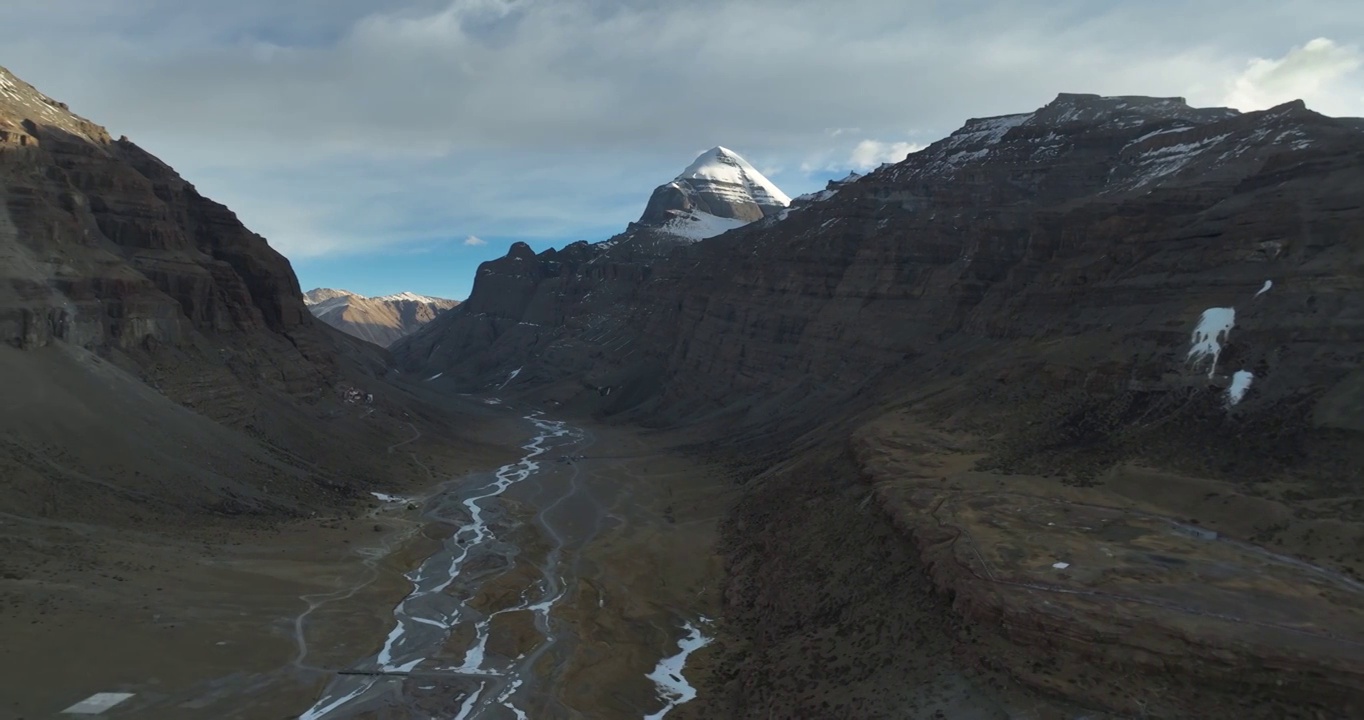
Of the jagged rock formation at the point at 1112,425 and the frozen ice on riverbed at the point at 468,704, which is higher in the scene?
the jagged rock formation at the point at 1112,425

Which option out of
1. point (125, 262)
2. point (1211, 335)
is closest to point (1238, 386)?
point (1211, 335)

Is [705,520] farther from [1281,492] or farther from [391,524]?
[1281,492]

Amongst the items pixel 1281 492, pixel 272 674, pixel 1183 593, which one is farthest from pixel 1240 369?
pixel 272 674

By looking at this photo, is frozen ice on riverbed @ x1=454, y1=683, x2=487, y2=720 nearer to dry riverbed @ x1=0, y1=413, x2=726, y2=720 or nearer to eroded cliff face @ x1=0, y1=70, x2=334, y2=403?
dry riverbed @ x1=0, y1=413, x2=726, y2=720

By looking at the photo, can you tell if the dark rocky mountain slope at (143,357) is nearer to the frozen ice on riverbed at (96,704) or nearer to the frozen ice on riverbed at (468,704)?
the frozen ice on riverbed at (96,704)

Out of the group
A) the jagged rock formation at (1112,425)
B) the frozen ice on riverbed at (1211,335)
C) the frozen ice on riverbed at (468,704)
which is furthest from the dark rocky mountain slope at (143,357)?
the frozen ice on riverbed at (1211,335)
